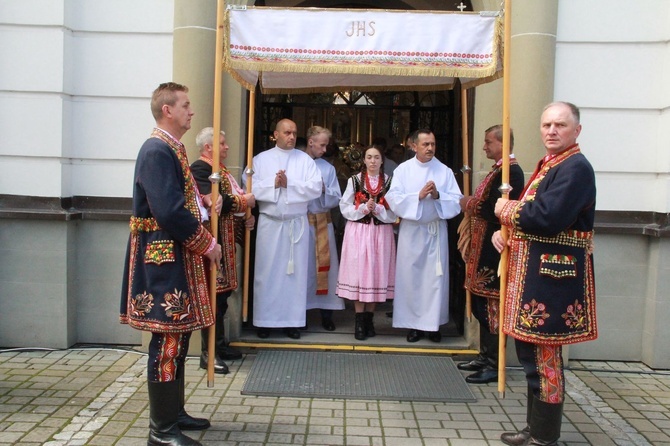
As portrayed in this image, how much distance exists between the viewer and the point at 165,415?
3.86 meters

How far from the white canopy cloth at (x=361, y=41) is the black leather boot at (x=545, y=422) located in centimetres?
208

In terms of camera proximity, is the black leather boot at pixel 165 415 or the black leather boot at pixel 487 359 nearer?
the black leather boot at pixel 165 415

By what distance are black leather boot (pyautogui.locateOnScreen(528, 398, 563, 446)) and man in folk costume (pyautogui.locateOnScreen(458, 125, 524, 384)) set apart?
1.31 meters

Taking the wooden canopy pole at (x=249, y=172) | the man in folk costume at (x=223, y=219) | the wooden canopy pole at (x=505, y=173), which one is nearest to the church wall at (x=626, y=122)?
the wooden canopy pole at (x=505, y=173)

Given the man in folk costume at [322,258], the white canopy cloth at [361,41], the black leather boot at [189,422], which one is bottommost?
the black leather boot at [189,422]

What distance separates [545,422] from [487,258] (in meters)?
1.61

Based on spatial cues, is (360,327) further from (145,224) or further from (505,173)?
(145,224)

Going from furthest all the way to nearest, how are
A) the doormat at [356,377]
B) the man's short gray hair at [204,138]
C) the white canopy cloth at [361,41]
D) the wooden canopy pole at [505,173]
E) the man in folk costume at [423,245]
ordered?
1. the man in folk costume at [423,245]
2. the man's short gray hair at [204,138]
3. the doormat at [356,377]
4. the white canopy cloth at [361,41]
5. the wooden canopy pole at [505,173]

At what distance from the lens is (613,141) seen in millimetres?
5809

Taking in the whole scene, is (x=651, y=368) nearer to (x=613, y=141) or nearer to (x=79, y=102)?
(x=613, y=141)

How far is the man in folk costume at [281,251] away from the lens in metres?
6.11

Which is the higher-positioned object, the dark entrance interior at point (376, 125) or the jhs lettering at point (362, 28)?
the jhs lettering at point (362, 28)

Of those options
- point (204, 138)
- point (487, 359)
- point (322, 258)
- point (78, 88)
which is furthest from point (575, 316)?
point (78, 88)

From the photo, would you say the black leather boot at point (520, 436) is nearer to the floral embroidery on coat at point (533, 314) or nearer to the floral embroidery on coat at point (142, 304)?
the floral embroidery on coat at point (533, 314)
